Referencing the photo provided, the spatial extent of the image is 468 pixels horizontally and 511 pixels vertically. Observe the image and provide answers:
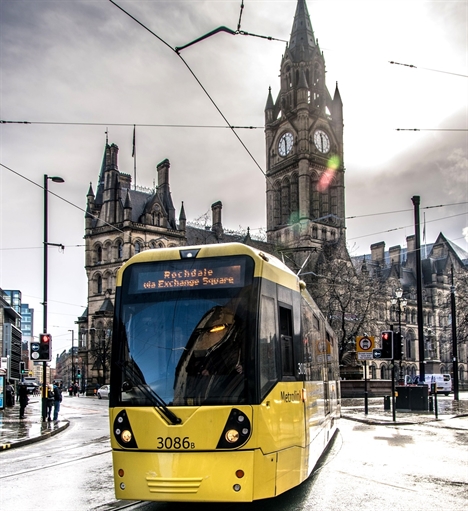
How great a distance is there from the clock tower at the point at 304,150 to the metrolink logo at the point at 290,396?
8046 centimetres

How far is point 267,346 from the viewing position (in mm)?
7246

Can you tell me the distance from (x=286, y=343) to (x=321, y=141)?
91298 millimetres

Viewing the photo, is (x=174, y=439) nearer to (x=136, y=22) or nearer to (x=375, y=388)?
(x=136, y=22)

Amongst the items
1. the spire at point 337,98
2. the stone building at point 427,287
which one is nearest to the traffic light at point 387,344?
the stone building at point 427,287

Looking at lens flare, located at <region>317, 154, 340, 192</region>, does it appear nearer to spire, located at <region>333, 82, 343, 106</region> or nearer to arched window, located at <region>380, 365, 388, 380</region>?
spire, located at <region>333, 82, 343, 106</region>

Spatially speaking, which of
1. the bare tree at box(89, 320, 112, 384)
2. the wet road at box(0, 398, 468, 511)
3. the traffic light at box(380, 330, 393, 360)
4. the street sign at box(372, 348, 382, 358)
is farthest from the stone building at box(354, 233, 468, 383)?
the wet road at box(0, 398, 468, 511)

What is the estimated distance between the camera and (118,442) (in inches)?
281

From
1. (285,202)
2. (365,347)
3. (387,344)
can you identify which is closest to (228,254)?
(387,344)

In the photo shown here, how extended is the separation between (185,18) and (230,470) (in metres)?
9.09

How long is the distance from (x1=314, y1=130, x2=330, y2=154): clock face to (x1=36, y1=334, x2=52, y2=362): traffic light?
7586 cm

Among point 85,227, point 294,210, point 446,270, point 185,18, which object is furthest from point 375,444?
point 446,270

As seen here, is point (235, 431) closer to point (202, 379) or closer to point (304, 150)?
point (202, 379)

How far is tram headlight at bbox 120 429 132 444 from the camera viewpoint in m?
7.07

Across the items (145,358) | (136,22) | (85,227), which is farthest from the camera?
(85,227)
